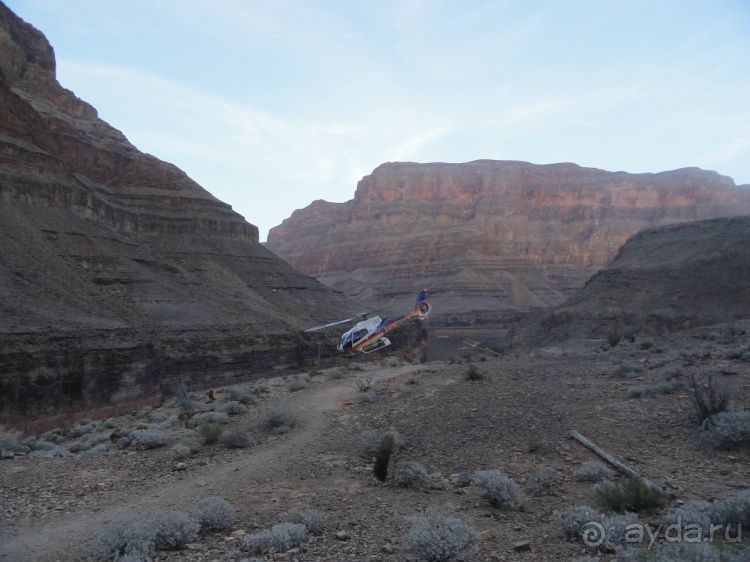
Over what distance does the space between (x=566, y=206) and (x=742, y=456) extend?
11429 centimetres

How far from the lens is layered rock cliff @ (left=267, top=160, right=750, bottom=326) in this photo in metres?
100

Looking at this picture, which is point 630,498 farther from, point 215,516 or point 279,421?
point 279,421

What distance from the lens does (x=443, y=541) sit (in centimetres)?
558

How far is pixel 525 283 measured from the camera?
98.9 meters

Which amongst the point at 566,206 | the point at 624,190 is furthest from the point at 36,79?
the point at 624,190

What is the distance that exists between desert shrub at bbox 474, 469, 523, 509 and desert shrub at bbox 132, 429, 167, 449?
8.06 meters

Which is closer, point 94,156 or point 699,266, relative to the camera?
point 699,266

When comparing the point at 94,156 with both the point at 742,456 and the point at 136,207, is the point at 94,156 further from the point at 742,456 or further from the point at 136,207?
the point at 742,456

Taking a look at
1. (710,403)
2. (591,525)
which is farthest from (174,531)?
(710,403)

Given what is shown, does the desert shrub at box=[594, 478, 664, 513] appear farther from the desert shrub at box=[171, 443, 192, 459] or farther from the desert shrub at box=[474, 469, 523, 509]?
the desert shrub at box=[171, 443, 192, 459]

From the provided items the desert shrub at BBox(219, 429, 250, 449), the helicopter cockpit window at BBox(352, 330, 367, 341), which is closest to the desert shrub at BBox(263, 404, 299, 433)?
the desert shrub at BBox(219, 429, 250, 449)

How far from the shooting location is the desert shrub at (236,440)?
1166 cm

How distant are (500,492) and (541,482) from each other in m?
0.86

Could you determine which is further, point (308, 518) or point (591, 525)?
point (308, 518)
